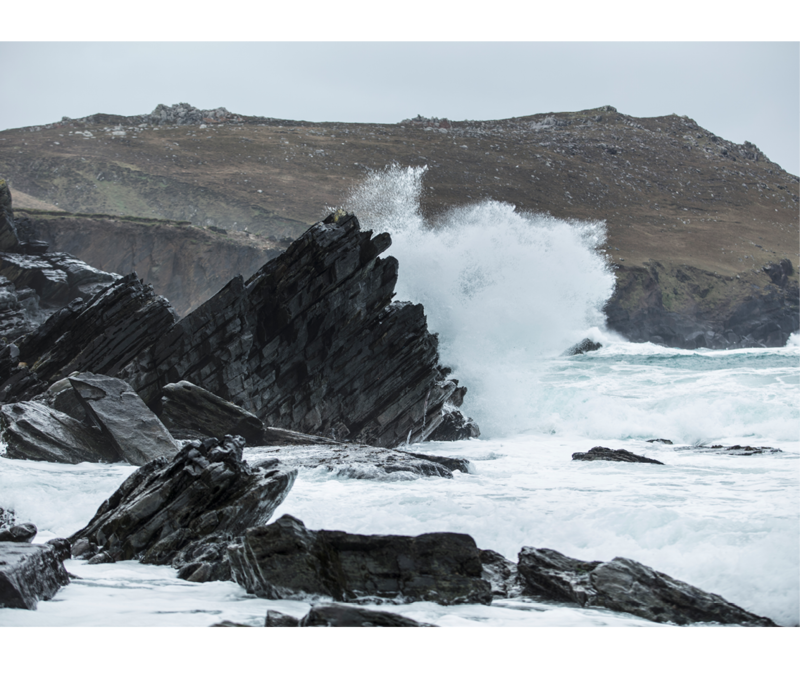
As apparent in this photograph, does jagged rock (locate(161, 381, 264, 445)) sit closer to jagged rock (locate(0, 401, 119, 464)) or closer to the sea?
jagged rock (locate(0, 401, 119, 464))

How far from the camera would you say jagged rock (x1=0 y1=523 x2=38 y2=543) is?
709 cm

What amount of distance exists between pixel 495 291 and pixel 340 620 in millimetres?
29020

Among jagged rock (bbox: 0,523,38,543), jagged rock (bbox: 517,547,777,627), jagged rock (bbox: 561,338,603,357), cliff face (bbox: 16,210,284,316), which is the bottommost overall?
jagged rock (bbox: 0,523,38,543)

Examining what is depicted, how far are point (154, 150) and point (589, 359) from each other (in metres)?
58.0

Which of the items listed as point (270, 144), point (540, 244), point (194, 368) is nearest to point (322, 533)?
point (194, 368)

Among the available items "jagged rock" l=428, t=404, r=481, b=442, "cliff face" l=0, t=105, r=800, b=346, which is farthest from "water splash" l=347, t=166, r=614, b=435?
"cliff face" l=0, t=105, r=800, b=346

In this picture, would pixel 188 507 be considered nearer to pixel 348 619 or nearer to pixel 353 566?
pixel 353 566

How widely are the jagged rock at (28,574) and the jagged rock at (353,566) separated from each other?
1569 mm

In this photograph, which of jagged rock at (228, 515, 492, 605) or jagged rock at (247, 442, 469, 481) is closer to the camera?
jagged rock at (228, 515, 492, 605)

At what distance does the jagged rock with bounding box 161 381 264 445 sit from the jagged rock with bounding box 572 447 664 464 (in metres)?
8.30

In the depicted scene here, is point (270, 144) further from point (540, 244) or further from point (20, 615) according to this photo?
point (20, 615)

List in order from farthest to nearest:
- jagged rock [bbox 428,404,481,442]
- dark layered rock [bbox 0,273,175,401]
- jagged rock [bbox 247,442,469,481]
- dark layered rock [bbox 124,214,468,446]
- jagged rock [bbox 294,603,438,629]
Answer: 1. jagged rock [bbox 428,404,481,442]
2. dark layered rock [bbox 124,214,468,446]
3. dark layered rock [bbox 0,273,175,401]
4. jagged rock [bbox 247,442,469,481]
5. jagged rock [bbox 294,603,438,629]

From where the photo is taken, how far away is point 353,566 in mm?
5695

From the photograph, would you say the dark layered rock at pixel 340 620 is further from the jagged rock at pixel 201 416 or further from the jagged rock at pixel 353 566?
the jagged rock at pixel 201 416
